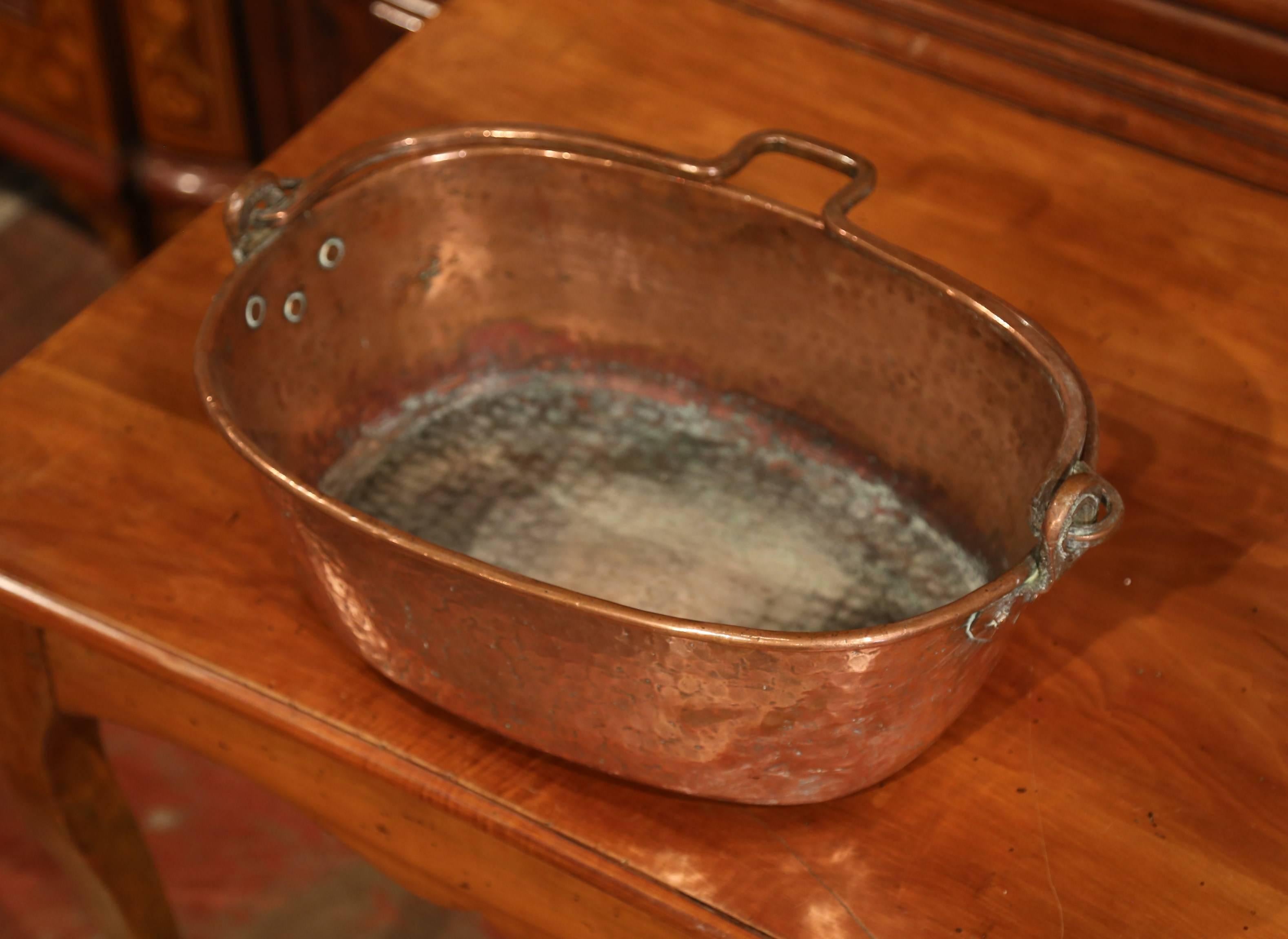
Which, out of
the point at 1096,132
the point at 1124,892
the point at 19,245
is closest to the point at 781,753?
the point at 1124,892

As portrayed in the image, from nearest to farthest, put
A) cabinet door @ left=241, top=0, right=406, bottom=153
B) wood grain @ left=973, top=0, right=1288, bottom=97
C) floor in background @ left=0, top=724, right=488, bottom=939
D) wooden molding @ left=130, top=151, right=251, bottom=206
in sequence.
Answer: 1. wood grain @ left=973, top=0, right=1288, bottom=97
2. floor in background @ left=0, top=724, right=488, bottom=939
3. cabinet door @ left=241, top=0, right=406, bottom=153
4. wooden molding @ left=130, top=151, right=251, bottom=206

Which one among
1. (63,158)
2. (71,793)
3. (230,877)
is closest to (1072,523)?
(71,793)

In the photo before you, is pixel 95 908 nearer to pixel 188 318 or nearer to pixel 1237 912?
pixel 188 318

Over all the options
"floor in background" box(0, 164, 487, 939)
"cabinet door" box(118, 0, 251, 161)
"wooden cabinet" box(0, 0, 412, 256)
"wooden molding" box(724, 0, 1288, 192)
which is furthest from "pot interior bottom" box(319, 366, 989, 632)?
"cabinet door" box(118, 0, 251, 161)

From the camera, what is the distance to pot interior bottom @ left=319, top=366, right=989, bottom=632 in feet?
2.30

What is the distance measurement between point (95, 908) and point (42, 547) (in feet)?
1.13

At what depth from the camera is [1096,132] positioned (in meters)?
0.88

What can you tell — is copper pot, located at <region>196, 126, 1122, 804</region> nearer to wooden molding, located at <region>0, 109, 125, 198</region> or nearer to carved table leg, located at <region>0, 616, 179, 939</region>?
carved table leg, located at <region>0, 616, 179, 939</region>

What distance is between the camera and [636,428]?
79 centimetres

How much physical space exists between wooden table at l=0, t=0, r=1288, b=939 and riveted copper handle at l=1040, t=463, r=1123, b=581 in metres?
0.11

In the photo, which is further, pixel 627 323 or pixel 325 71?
pixel 325 71

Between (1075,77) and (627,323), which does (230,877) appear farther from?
(1075,77)

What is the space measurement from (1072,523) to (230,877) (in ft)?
2.81

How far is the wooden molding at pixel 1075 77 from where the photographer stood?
2.78 feet
